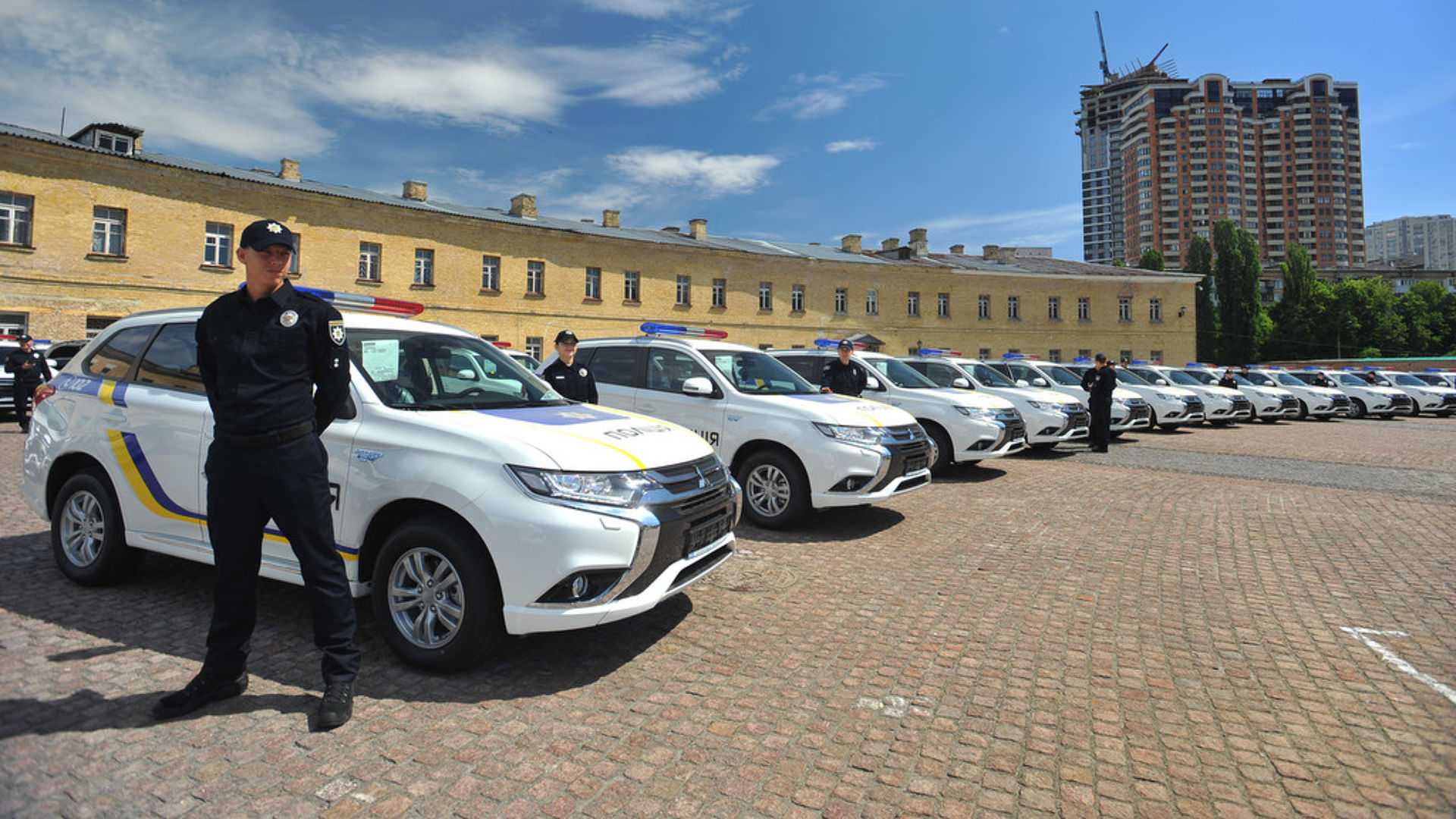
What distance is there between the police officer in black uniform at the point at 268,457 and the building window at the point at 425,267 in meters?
31.6

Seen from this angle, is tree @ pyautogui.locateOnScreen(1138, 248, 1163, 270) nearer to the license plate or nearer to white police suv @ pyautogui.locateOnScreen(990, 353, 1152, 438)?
white police suv @ pyautogui.locateOnScreen(990, 353, 1152, 438)

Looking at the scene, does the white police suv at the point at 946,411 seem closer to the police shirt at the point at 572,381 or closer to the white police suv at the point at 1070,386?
the police shirt at the point at 572,381

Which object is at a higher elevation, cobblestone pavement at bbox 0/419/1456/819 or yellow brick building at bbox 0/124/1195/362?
yellow brick building at bbox 0/124/1195/362

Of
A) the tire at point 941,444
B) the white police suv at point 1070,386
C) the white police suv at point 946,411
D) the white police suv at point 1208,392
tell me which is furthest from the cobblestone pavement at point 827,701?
the white police suv at point 1208,392

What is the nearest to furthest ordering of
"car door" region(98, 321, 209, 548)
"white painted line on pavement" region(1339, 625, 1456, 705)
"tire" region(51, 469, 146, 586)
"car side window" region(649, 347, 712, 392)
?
"white painted line on pavement" region(1339, 625, 1456, 705) → "car door" region(98, 321, 209, 548) → "tire" region(51, 469, 146, 586) → "car side window" region(649, 347, 712, 392)

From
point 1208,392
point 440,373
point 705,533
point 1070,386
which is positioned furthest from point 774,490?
point 1208,392

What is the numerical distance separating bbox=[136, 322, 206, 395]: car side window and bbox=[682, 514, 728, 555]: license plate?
9.66 feet

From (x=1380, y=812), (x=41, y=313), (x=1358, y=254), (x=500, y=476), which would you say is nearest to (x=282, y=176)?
(x=41, y=313)

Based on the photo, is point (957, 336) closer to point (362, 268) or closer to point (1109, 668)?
point (362, 268)

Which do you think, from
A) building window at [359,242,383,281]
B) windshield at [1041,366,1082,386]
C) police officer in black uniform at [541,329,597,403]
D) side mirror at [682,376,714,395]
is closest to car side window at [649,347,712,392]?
side mirror at [682,376,714,395]

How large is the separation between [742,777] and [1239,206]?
15044 centimetres

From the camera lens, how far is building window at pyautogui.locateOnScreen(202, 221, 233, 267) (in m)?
27.4

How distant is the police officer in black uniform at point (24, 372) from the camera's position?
1438 centimetres

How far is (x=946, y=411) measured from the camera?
34.3 ft
